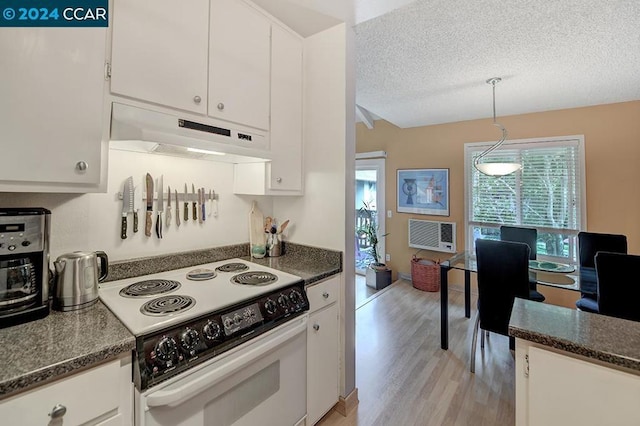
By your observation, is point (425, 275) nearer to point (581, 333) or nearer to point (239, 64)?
point (581, 333)

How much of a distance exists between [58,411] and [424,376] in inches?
85.6

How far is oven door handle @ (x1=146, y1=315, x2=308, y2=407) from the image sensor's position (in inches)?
35.0

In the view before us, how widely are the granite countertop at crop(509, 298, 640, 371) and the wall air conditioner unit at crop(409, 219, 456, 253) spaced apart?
11.1ft

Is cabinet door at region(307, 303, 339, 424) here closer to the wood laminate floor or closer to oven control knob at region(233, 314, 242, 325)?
the wood laminate floor

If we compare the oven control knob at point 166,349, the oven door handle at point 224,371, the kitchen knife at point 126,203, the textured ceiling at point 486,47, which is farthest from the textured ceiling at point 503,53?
the oven control knob at point 166,349

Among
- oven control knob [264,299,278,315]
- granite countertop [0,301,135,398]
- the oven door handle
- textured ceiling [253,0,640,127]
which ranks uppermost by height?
textured ceiling [253,0,640,127]

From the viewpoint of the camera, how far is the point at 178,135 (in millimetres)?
1228

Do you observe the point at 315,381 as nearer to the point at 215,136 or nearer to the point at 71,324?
the point at 71,324

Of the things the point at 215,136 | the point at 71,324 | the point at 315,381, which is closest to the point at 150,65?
the point at 215,136

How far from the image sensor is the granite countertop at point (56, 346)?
0.70 meters

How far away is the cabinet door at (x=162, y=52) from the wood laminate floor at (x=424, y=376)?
2007 mm

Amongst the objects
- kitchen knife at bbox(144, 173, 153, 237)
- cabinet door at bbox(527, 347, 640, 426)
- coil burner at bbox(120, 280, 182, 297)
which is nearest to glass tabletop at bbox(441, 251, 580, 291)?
cabinet door at bbox(527, 347, 640, 426)

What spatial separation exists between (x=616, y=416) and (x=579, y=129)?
391 centimetres

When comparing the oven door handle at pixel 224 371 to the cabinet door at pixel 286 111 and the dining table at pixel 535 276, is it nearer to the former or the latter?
the cabinet door at pixel 286 111
